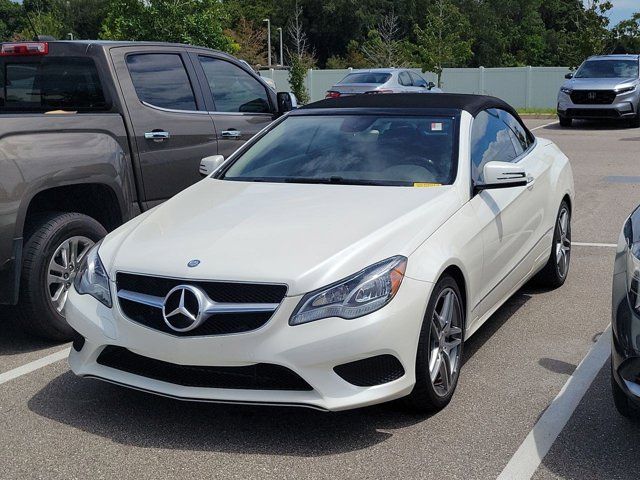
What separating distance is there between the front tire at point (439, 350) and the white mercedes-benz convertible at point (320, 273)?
0.03 ft

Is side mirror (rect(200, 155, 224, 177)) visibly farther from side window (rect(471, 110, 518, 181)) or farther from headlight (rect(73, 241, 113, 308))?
side window (rect(471, 110, 518, 181))

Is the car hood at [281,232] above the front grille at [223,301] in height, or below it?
above

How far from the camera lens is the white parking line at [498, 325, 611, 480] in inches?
150

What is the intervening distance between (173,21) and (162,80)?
18329mm

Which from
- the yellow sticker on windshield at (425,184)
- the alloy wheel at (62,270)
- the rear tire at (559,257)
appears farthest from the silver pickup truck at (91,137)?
the rear tire at (559,257)

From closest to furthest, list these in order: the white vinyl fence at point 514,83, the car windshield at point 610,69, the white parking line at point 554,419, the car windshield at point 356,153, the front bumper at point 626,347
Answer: the front bumper at point 626,347, the white parking line at point 554,419, the car windshield at point 356,153, the car windshield at point 610,69, the white vinyl fence at point 514,83

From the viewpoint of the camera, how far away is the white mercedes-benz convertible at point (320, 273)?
3.90 metres

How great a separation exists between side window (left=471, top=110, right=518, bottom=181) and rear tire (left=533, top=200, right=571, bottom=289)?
2.79 ft

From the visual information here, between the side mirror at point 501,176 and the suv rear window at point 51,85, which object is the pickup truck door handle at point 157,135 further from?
the side mirror at point 501,176

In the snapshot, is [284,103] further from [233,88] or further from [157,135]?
[157,135]

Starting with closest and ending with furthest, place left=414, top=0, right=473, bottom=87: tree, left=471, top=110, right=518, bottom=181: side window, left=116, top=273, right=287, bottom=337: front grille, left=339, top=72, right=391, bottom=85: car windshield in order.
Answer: left=116, top=273, right=287, bottom=337: front grille → left=471, top=110, right=518, bottom=181: side window → left=339, top=72, right=391, bottom=85: car windshield → left=414, top=0, right=473, bottom=87: tree

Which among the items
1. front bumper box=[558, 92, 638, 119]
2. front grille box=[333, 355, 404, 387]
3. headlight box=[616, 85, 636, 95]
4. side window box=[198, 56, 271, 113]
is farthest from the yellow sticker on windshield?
headlight box=[616, 85, 636, 95]

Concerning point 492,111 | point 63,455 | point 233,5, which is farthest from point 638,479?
point 233,5

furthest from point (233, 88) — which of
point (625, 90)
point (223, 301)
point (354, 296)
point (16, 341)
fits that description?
point (625, 90)
